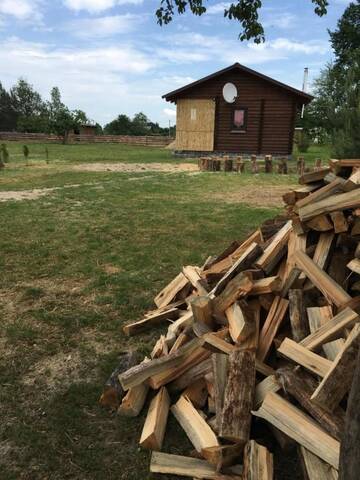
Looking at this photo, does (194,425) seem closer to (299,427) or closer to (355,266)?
(299,427)

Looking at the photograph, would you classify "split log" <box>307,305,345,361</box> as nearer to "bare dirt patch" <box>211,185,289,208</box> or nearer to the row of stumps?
"bare dirt patch" <box>211,185,289,208</box>

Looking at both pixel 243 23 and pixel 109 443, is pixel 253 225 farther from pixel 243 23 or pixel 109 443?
pixel 109 443

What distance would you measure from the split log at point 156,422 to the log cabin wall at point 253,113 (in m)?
22.2

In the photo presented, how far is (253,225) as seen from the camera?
7.83m

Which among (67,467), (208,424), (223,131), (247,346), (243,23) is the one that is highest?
(243,23)

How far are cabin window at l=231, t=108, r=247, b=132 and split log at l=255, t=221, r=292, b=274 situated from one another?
832 inches

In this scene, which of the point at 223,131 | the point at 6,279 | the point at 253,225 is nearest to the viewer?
the point at 6,279

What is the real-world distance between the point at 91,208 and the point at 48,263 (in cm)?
371

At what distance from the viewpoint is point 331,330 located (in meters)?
2.66

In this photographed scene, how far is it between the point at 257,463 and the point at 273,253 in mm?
1705

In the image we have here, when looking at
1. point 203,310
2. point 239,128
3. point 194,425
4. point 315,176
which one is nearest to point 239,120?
point 239,128

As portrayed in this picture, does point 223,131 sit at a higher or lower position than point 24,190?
higher

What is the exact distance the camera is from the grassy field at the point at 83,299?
2.58 m

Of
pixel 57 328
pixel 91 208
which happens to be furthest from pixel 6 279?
pixel 91 208
